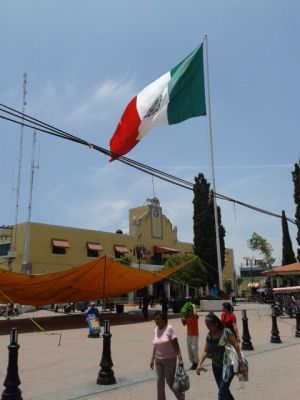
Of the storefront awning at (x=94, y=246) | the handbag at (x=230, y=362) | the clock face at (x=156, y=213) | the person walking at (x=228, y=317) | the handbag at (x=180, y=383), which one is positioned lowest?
the handbag at (x=180, y=383)

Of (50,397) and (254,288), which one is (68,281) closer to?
(50,397)

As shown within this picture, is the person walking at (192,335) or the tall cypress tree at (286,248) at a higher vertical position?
the tall cypress tree at (286,248)

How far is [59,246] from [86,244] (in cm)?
411

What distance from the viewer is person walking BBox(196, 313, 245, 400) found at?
17.7ft

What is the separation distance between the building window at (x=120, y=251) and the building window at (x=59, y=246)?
7397 millimetres

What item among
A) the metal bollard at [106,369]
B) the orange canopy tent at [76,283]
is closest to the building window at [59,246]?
the orange canopy tent at [76,283]

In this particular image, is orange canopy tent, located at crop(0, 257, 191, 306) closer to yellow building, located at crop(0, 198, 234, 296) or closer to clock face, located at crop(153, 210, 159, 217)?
yellow building, located at crop(0, 198, 234, 296)

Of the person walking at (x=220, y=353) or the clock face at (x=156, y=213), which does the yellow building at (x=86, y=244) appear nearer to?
the clock face at (x=156, y=213)

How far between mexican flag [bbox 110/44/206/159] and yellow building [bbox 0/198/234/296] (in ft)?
96.3

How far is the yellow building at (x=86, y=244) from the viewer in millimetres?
40156

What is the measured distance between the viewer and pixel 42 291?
2250cm

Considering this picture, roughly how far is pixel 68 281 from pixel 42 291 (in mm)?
→ 1766

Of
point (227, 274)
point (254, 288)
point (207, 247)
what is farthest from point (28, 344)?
point (227, 274)

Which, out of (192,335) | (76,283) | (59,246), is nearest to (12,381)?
(192,335)
